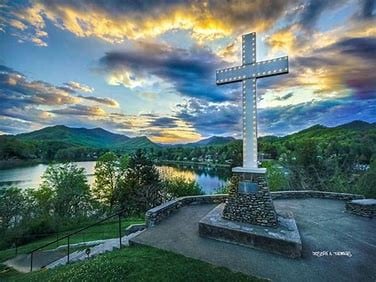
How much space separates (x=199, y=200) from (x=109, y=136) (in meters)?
59.5

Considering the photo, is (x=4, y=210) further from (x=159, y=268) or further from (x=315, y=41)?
(x=315, y=41)

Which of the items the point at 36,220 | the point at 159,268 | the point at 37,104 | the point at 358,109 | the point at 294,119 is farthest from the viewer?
the point at 294,119

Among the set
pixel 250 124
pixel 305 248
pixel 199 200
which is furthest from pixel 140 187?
pixel 305 248

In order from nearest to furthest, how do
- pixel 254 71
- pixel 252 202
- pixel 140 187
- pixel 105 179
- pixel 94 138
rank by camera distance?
pixel 252 202
pixel 254 71
pixel 140 187
pixel 105 179
pixel 94 138

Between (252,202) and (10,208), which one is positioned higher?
(252,202)

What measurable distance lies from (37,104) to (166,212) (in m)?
18.8

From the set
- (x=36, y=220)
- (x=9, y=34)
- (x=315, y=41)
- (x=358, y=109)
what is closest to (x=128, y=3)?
→ (x=9, y=34)

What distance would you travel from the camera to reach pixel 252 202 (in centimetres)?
584

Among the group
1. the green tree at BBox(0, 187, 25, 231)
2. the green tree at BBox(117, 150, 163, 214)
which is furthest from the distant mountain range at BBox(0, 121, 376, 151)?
the green tree at BBox(117, 150, 163, 214)

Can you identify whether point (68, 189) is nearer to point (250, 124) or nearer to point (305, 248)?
point (250, 124)

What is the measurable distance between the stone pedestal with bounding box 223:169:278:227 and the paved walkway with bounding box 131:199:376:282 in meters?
0.88

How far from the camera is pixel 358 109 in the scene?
18.2 m

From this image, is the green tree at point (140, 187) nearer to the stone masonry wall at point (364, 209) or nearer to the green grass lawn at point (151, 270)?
the green grass lawn at point (151, 270)

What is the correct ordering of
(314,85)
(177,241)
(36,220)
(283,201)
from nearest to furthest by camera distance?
(177,241) < (283,201) < (314,85) < (36,220)
